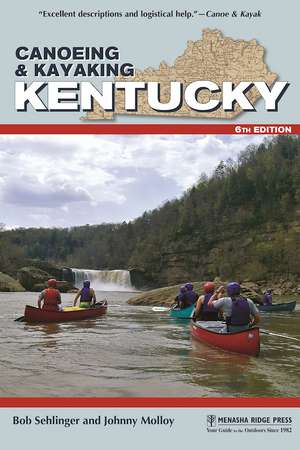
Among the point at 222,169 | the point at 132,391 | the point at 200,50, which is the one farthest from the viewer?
the point at 222,169

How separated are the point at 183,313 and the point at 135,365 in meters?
9.23

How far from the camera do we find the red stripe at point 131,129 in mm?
8141

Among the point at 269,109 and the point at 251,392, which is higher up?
the point at 269,109

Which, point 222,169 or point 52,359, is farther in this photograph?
point 222,169

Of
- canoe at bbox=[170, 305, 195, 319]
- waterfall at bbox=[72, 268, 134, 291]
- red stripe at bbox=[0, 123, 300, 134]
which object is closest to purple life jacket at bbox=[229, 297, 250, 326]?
red stripe at bbox=[0, 123, 300, 134]

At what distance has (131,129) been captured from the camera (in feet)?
27.3

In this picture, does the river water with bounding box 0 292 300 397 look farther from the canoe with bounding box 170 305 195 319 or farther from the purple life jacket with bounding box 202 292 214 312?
the canoe with bounding box 170 305 195 319

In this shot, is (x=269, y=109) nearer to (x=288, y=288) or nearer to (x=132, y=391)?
(x=132, y=391)

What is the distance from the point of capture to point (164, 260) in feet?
249

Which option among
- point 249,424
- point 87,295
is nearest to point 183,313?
point 87,295

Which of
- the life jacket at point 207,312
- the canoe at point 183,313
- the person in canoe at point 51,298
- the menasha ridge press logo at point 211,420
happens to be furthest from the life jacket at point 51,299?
the menasha ridge press logo at point 211,420

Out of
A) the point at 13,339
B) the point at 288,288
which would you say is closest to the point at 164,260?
the point at 288,288

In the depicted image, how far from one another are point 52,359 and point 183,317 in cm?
924

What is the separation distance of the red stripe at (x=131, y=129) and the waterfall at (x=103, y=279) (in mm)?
57020
